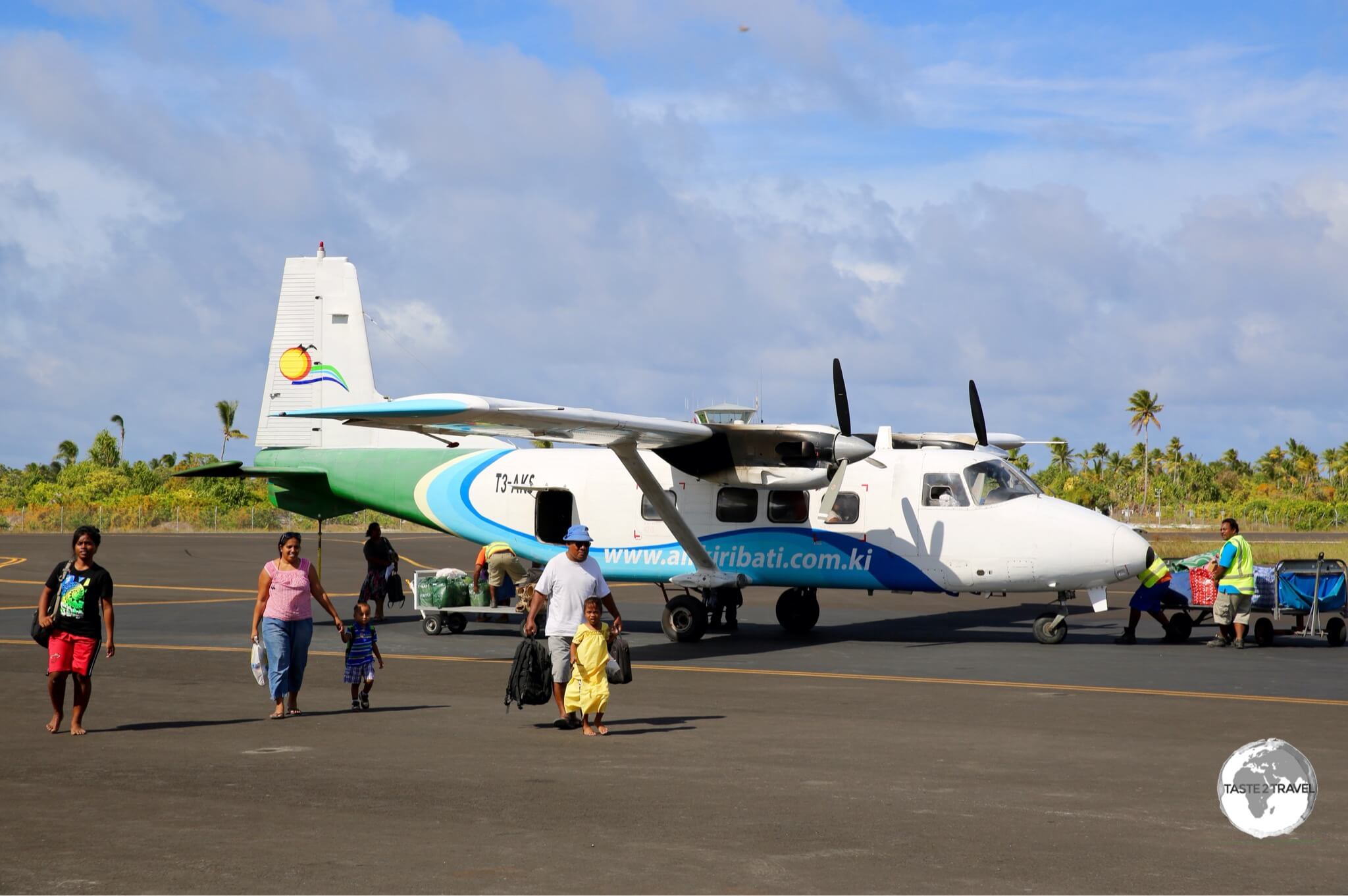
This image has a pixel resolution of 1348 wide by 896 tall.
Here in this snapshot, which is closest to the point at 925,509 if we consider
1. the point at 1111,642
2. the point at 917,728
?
the point at 1111,642

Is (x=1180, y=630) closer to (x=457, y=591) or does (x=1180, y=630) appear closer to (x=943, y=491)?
(x=943, y=491)

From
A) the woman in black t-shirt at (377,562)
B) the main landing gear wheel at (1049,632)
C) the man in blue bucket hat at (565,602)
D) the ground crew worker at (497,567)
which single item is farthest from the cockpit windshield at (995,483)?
the woman in black t-shirt at (377,562)

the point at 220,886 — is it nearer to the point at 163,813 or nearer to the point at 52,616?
the point at 163,813

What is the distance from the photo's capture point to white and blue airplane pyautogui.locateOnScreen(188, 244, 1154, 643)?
67.6ft

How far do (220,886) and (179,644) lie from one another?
14.8 m

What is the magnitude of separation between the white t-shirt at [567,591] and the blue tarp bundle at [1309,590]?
13356 millimetres

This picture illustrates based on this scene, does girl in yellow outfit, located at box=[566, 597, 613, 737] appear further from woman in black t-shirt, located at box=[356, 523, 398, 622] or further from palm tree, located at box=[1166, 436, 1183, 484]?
palm tree, located at box=[1166, 436, 1183, 484]

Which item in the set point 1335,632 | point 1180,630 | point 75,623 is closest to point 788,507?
point 1180,630

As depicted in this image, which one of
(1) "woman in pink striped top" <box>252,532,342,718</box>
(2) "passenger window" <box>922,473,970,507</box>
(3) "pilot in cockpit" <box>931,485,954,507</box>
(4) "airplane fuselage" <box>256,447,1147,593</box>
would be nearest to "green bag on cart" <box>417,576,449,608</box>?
(4) "airplane fuselage" <box>256,447,1147,593</box>

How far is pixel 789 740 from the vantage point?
12102 mm

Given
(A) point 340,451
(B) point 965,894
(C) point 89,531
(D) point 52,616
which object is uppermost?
(A) point 340,451

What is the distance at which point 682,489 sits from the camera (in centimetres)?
2294

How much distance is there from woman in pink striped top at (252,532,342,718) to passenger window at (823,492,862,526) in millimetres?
10345

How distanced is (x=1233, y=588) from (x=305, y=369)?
16.9m
